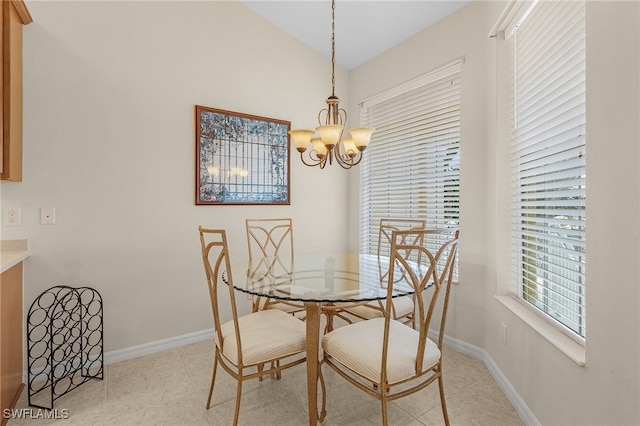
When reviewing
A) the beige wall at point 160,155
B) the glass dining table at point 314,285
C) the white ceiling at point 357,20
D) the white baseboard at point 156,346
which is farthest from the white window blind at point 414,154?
the white baseboard at point 156,346

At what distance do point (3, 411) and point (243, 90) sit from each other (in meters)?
2.65

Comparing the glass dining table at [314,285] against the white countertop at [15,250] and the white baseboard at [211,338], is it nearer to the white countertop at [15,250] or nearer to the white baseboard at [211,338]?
the white baseboard at [211,338]

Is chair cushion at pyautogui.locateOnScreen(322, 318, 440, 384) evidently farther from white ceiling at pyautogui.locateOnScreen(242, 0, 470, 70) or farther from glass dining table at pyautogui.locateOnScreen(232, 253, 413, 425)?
white ceiling at pyautogui.locateOnScreen(242, 0, 470, 70)

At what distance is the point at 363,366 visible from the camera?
4.77ft

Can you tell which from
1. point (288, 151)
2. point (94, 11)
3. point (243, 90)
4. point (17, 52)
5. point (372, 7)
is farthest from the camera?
point (288, 151)

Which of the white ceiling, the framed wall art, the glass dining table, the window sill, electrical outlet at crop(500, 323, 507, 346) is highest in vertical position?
the white ceiling

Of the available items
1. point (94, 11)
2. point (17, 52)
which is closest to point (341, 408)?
point (17, 52)

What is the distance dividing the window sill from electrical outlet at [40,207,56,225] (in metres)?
2.97

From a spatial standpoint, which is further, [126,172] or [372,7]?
[372,7]

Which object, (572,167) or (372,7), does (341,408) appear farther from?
(372,7)

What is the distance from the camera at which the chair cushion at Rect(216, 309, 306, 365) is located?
1.56 m

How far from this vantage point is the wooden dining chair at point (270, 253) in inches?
83.3

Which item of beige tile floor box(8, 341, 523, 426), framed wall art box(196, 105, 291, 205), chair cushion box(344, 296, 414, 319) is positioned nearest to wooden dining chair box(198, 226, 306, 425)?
beige tile floor box(8, 341, 523, 426)

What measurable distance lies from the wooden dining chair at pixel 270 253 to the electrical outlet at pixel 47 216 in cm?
130
